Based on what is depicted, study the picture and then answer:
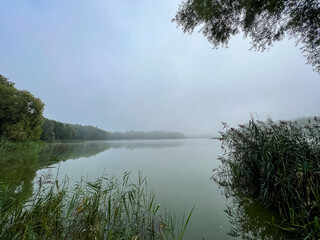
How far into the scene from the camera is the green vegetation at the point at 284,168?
6.16 feet

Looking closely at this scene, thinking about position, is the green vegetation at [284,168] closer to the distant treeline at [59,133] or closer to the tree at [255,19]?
the tree at [255,19]

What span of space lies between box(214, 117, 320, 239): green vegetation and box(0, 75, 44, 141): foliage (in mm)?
16828

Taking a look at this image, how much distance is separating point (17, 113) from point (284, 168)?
1909 centimetres

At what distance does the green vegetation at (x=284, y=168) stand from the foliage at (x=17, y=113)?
16828mm

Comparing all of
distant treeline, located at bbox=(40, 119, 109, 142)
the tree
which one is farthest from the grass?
the tree

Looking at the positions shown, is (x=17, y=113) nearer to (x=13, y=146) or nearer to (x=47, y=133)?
(x=13, y=146)

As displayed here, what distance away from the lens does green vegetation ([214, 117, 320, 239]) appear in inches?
73.9

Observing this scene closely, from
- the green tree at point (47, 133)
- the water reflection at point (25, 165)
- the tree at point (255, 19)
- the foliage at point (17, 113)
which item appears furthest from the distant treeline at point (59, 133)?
the tree at point (255, 19)

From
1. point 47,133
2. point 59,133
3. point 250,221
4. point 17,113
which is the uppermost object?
point 17,113

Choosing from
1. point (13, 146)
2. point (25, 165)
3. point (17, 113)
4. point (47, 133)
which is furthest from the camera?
point (47, 133)

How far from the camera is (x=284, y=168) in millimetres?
2246

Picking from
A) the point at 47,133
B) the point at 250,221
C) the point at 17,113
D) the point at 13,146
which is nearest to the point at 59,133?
the point at 47,133

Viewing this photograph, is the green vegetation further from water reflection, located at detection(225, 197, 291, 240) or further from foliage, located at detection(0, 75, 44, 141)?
foliage, located at detection(0, 75, 44, 141)

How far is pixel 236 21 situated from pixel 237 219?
12.8 ft
